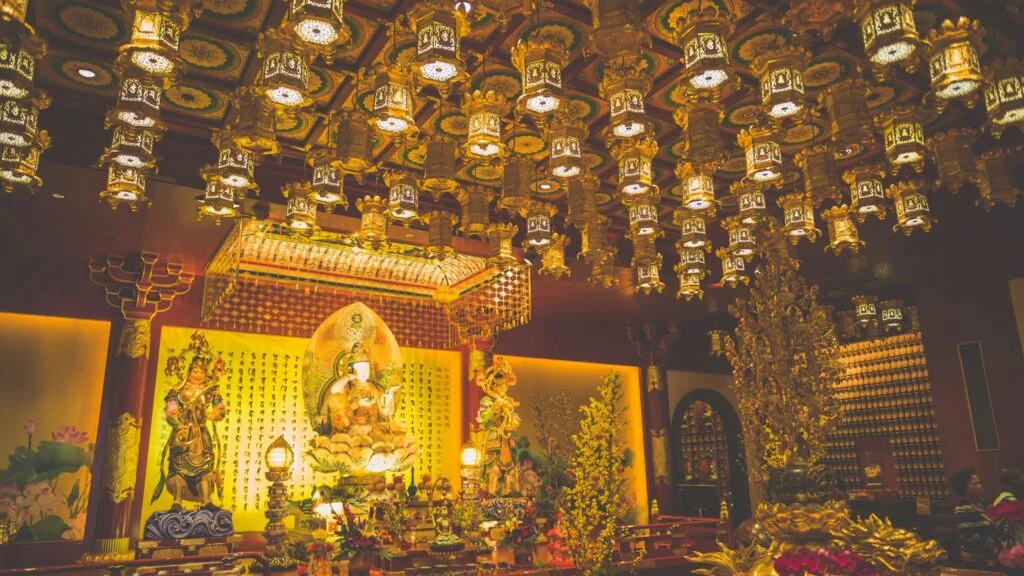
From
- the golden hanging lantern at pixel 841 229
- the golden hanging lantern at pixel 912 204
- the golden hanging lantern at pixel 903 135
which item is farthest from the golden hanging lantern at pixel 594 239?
the golden hanging lantern at pixel 912 204

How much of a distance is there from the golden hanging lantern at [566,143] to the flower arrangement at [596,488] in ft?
3.68

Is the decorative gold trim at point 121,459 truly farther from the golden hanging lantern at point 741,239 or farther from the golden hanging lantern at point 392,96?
the golden hanging lantern at point 741,239

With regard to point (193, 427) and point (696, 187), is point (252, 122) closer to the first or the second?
point (696, 187)

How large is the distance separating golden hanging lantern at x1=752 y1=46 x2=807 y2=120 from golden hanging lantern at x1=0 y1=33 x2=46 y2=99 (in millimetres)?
3012

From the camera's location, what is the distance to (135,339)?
22.4ft

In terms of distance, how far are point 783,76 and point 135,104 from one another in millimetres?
2800

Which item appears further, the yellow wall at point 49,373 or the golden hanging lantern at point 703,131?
the yellow wall at point 49,373

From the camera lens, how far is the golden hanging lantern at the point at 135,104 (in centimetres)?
282

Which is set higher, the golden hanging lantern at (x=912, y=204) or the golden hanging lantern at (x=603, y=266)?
the golden hanging lantern at (x=912, y=204)

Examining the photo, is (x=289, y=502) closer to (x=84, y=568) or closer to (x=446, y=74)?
(x=84, y=568)

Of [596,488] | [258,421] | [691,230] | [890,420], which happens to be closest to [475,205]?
[691,230]

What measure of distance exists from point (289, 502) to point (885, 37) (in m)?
7.13

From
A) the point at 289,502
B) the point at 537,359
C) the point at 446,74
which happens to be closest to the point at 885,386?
the point at 537,359

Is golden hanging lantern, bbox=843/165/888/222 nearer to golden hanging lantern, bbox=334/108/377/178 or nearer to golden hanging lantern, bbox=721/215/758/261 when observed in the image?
golden hanging lantern, bbox=721/215/758/261
